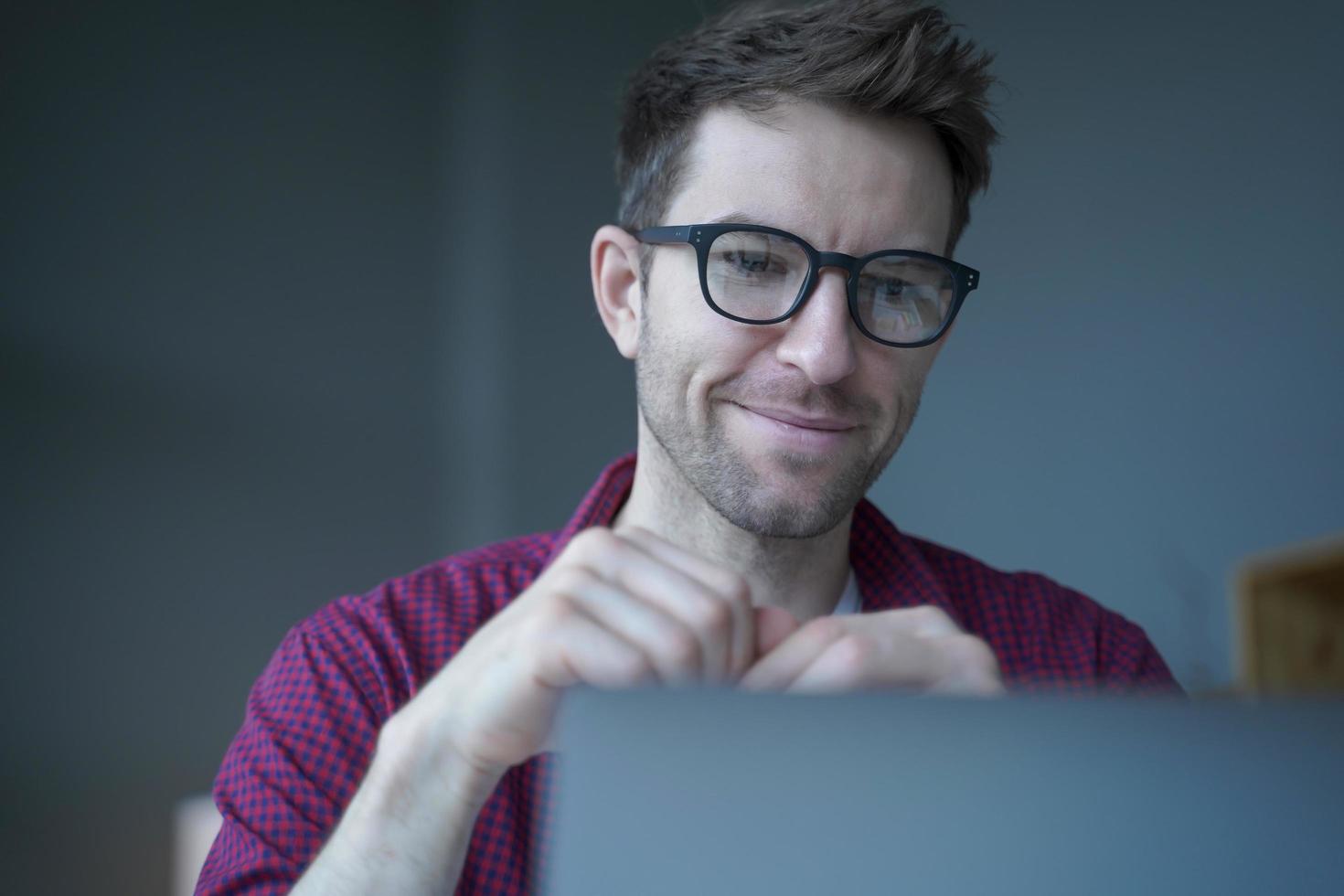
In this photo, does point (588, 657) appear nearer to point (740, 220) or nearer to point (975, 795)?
point (975, 795)

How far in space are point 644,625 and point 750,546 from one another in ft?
2.41

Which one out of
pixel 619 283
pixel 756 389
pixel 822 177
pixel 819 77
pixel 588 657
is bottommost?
pixel 588 657

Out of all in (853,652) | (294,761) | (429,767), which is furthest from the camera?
(294,761)

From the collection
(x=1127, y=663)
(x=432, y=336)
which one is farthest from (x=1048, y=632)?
(x=432, y=336)

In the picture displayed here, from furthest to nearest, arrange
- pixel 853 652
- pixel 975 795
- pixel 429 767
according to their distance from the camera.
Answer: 1. pixel 429 767
2. pixel 853 652
3. pixel 975 795

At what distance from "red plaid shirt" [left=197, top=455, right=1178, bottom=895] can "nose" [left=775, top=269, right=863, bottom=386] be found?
0.38 m

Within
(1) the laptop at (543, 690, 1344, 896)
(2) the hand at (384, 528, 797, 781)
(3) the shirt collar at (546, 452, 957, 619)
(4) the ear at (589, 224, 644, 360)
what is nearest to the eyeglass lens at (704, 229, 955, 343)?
(4) the ear at (589, 224, 644, 360)

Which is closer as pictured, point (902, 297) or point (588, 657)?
point (588, 657)

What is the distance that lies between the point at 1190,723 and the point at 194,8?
127 inches

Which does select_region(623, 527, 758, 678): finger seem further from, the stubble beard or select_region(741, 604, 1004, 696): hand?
the stubble beard

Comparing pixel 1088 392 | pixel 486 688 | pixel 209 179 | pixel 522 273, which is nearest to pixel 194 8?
pixel 209 179

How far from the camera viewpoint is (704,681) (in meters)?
0.64

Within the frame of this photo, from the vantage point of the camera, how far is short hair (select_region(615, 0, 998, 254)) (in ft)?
4.10

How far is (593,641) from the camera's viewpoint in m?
0.65
